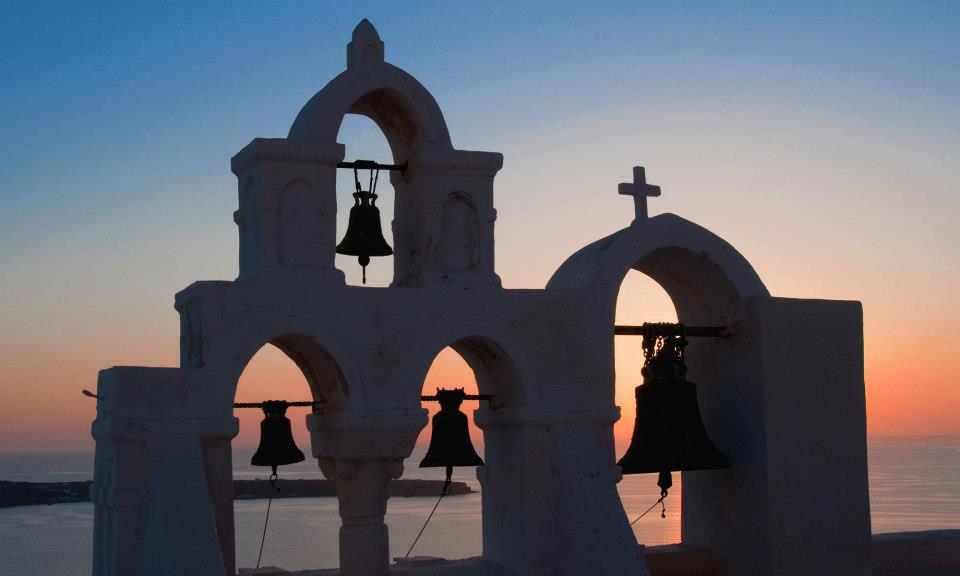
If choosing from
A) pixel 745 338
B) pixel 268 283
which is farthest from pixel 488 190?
pixel 745 338

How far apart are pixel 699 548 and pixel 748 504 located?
0.84 meters

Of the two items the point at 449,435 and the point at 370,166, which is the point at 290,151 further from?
the point at 449,435

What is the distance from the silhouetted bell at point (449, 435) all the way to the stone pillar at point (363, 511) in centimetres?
51

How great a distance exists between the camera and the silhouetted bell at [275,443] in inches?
435

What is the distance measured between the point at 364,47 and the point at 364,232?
1.66 metres

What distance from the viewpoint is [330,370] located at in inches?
423

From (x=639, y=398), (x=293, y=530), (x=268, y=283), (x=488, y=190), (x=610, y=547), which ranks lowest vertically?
(x=293, y=530)

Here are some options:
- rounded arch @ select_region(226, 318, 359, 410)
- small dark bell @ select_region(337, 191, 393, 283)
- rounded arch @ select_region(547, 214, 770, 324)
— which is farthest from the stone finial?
rounded arch @ select_region(547, 214, 770, 324)

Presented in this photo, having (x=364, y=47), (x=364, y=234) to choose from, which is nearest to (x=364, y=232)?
(x=364, y=234)

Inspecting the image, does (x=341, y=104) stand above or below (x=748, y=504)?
above

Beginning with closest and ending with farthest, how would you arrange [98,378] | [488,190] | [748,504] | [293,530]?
[98,378]
[488,190]
[748,504]
[293,530]

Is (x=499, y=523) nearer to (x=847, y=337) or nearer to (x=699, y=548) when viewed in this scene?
(x=699, y=548)

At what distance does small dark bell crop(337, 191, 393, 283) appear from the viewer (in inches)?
444

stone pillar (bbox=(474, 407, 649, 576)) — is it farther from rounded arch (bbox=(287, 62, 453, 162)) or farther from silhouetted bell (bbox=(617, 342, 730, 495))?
rounded arch (bbox=(287, 62, 453, 162))
